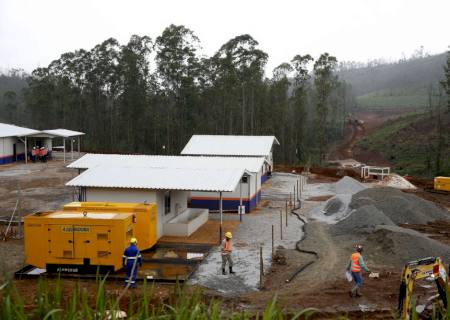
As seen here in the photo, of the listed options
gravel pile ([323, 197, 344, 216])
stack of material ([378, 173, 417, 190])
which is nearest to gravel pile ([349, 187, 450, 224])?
gravel pile ([323, 197, 344, 216])

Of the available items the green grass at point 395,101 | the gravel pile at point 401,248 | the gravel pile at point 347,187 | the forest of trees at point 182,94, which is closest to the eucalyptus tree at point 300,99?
the forest of trees at point 182,94

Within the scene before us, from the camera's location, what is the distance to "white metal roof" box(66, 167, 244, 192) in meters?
22.0

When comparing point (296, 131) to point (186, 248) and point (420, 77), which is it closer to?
point (186, 248)

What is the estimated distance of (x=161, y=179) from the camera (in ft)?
74.5

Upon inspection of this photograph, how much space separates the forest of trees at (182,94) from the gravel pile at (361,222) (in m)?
33.3

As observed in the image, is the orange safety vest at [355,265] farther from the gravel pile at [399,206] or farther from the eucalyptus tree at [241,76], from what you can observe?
the eucalyptus tree at [241,76]

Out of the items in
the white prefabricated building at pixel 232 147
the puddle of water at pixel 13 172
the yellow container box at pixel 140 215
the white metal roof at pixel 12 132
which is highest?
the white metal roof at pixel 12 132

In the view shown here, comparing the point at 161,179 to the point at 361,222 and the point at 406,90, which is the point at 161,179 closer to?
the point at 361,222

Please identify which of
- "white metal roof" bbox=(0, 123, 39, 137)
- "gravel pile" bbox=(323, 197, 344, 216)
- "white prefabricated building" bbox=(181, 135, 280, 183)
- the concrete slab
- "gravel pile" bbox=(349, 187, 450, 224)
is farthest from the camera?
"white metal roof" bbox=(0, 123, 39, 137)

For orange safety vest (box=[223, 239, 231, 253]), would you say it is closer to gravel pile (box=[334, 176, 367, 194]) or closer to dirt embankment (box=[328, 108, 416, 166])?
gravel pile (box=[334, 176, 367, 194])

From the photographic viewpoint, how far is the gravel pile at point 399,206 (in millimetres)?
26250

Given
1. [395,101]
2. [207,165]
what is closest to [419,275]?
[207,165]

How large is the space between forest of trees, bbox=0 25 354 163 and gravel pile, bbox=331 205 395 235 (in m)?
33.3

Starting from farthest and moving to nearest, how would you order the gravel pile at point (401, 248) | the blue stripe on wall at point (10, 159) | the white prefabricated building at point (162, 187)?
the blue stripe on wall at point (10, 159) < the white prefabricated building at point (162, 187) < the gravel pile at point (401, 248)
